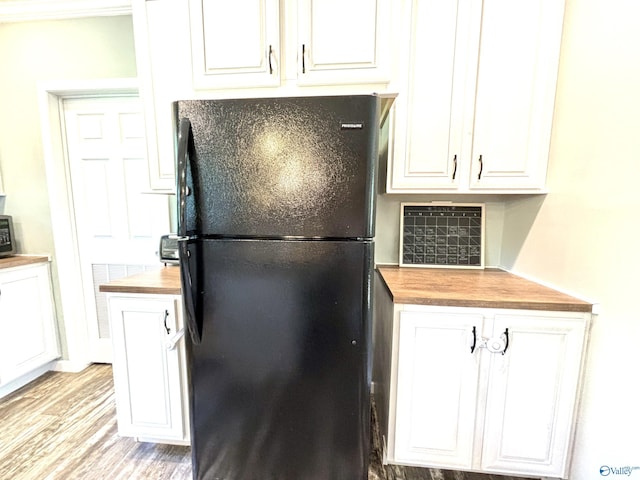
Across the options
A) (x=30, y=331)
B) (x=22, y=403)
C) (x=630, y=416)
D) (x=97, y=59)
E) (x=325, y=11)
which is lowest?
(x=22, y=403)

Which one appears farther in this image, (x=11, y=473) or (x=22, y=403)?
(x=22, y=403)

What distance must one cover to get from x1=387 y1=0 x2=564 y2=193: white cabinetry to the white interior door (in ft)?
5.62

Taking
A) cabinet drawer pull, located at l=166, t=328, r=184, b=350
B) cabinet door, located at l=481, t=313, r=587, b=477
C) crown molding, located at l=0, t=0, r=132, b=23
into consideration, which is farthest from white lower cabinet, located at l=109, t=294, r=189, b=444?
crown molding, located at l=0, t=0, r=132, b=23

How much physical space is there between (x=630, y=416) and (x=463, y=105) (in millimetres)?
1364

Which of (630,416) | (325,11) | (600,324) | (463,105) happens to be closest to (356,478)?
(630,416)

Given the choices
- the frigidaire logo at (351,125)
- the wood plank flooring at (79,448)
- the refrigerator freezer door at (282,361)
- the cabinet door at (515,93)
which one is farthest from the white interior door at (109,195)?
the cabinet door at (515,93)

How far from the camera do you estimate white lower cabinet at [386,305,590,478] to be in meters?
1.17

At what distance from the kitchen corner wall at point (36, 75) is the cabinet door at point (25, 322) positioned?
0.12 metres

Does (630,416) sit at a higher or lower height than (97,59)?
lower

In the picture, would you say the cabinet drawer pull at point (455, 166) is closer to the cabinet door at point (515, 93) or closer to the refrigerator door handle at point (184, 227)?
the cabinet door at point (515, 93)

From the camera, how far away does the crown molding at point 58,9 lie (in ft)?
6.07

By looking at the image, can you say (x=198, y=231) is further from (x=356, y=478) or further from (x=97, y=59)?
(x=97, y=59)

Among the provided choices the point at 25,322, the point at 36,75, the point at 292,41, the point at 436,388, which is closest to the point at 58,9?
the point at 36,75

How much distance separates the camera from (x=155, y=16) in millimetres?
1388
